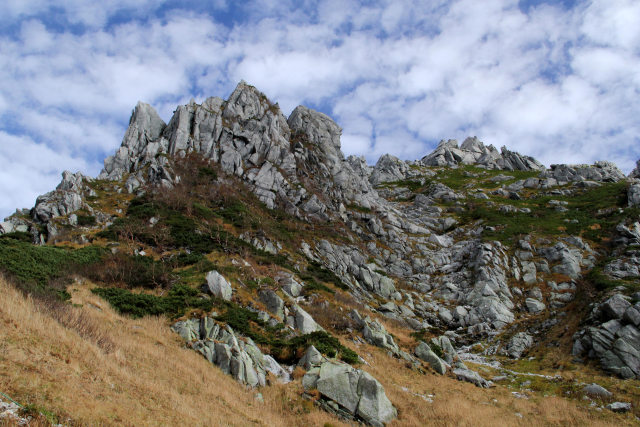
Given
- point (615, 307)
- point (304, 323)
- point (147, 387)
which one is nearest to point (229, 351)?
point (147, 387)

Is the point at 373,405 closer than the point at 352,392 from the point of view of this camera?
Yes

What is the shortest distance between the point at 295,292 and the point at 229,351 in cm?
1271

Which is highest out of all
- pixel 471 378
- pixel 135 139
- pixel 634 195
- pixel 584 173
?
pixel 584 173

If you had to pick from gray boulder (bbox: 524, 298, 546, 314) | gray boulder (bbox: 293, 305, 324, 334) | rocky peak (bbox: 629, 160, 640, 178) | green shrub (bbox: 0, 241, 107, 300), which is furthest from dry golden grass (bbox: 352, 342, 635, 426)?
rocky peak (bbox: 629, 160, 640, 178)

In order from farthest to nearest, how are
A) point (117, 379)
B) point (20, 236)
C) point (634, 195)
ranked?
point (634, 195), point (20, 236), point (117, 379)

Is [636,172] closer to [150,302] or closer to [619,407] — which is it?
[619,407]

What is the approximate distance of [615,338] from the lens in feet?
76.8

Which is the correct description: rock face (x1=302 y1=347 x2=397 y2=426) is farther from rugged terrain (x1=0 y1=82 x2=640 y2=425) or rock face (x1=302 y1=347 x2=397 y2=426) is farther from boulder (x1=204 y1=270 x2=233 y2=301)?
boulder (x1=204 y1=270 x2=233 y2=301)

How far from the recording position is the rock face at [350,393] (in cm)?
1276

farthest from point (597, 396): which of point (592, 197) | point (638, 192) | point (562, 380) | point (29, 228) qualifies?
point (592, 197)

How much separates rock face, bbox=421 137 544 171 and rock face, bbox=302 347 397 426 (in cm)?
12118

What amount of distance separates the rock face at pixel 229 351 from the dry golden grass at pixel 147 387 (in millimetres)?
560

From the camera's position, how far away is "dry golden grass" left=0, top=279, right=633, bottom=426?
7.36m

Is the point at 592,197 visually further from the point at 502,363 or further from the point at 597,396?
the point at 597,396
